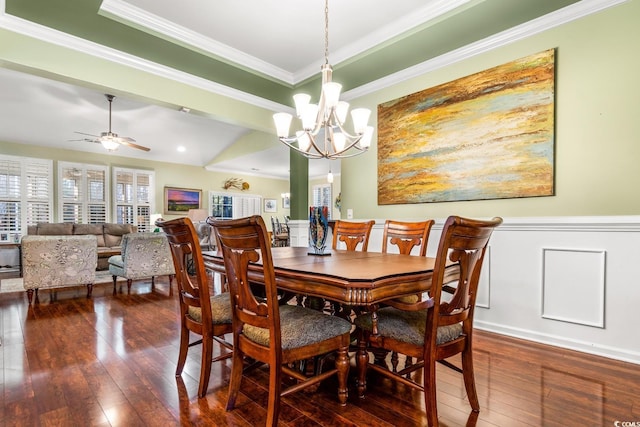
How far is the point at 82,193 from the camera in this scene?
Result: 22.9ft

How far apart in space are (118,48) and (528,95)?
367cm

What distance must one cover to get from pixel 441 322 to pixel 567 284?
1.66m

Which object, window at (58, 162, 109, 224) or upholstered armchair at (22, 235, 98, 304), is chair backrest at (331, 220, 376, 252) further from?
window at (58, 162, 109, 224)

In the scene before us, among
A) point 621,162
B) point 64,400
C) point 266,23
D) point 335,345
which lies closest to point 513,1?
point 621,162

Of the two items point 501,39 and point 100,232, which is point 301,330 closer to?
point 501,39

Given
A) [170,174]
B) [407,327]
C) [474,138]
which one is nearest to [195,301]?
[407,327]

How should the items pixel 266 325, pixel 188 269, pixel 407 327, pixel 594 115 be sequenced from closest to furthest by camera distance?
pixel 266 325 < pixel 407 327 < pixel 188 269 < pixel 594 115

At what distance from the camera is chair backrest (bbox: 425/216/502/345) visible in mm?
1336

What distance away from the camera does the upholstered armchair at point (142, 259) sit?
4.36m

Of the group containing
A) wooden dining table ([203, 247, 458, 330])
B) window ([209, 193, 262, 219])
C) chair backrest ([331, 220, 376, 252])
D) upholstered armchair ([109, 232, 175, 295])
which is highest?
window ([209, 193, 262, 219])

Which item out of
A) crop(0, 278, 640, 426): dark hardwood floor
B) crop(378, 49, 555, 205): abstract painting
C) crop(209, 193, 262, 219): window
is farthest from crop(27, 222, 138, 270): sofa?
crop(378, 49, 555, 205): abstract painting

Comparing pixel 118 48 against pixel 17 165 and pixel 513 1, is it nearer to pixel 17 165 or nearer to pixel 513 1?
pixel 513 1

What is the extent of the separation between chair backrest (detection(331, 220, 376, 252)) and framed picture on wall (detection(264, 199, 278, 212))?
7.47 meters

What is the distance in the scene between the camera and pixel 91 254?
4133mm
